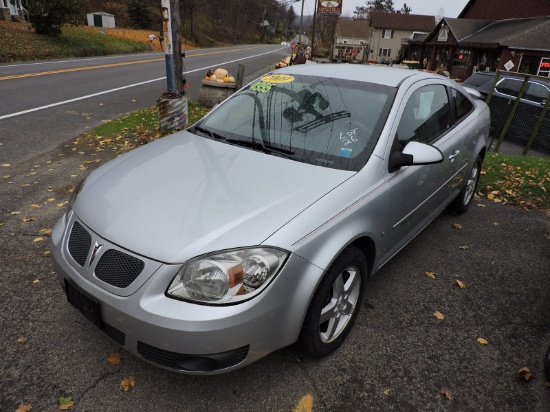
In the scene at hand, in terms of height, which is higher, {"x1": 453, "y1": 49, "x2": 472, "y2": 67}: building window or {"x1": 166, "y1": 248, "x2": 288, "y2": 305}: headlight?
{"x1": 166, "y1": 248, "x2": 288, "y2": 305}: headlight

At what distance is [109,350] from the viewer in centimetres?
253

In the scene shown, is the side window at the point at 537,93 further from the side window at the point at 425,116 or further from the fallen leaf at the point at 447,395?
the fallen leaf at the point at 447,395

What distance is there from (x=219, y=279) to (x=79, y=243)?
90cm

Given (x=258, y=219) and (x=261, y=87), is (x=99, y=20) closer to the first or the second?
(x=261, y=87)

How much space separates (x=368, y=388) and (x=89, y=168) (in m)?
4.83

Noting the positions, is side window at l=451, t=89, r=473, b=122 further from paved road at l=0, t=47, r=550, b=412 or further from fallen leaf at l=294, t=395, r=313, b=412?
fallen leaf at l=294, t=395, r=313, b=412

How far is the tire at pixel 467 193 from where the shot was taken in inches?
183

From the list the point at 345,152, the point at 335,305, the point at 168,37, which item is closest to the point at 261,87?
the point at 345,152

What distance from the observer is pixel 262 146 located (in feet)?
9.61

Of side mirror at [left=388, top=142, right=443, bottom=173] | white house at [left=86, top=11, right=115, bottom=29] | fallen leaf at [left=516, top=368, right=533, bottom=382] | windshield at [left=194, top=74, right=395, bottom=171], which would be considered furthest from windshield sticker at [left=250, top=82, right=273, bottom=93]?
white house at [left=86, top=11, right=115, bottom=29]

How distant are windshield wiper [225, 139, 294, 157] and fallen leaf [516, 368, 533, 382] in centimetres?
201

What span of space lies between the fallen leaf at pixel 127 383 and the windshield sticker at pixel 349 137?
1990 millimetres

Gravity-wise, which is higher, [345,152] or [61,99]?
[345,152]

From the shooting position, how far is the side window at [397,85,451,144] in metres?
3.07
